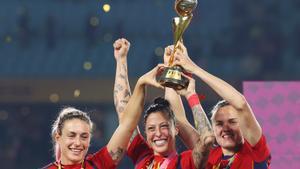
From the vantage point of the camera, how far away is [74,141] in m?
3.12

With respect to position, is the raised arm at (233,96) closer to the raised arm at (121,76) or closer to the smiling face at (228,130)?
the smiling face at (228,130)

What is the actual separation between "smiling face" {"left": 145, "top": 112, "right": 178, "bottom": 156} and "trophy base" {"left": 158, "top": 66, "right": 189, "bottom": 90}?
178 millimetres

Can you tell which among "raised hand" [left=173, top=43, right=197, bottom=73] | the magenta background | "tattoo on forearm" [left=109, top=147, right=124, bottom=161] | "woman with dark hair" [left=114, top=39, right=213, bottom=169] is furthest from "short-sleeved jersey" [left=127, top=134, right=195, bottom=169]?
the magenta background

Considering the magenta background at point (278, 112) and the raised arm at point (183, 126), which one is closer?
the raised arm at point (183, 126)

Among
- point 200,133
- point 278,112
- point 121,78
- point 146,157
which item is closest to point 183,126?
point 146,157

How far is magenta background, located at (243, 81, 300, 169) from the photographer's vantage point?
5.13 metres

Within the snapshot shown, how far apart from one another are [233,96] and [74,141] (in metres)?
0.71

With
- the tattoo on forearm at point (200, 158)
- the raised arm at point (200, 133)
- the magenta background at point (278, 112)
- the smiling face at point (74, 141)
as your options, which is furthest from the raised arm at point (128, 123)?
the magenta background at point (278, 112)

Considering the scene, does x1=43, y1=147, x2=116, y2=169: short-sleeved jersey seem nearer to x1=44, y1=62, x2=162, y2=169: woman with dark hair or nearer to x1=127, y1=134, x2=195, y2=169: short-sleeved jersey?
x1=44, y1=62, x2=162, y2=169: woman with dark hair

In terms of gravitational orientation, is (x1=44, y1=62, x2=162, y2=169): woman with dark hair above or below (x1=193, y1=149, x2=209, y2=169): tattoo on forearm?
above

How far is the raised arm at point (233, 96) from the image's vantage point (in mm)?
2965

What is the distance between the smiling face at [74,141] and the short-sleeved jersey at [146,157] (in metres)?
0.27

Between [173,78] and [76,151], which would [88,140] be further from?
[173,78]

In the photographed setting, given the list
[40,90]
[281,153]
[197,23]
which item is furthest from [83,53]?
[281,153]
